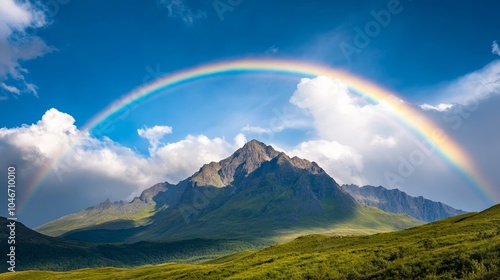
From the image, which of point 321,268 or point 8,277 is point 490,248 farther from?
point 8,277

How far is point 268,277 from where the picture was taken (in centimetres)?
4934

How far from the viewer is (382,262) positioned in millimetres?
43906

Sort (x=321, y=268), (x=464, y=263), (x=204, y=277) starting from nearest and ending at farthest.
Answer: (x=464, y=263), (x=321, y=268), (x=204, y=277)

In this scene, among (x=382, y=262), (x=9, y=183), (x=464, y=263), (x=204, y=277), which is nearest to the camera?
(x=464, y=263)

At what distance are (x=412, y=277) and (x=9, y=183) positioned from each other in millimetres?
115736

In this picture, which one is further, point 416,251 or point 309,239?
point 309,239

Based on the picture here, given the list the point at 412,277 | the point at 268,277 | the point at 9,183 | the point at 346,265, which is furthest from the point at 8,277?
the point at 412,277

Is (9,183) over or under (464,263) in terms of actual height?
over

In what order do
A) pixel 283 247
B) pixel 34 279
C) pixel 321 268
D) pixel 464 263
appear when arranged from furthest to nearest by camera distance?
pixel 34 279 < pixel 283 247 < pixel 321 268 < pixel 464 263

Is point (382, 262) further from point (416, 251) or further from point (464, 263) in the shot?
point (464, 263)

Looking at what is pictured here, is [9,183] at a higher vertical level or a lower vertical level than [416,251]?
higher

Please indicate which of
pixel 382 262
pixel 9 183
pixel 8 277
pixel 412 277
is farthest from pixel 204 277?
pixel 8 277

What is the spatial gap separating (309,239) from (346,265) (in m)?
57.9

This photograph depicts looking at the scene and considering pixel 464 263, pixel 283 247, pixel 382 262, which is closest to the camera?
pixel 464 263
